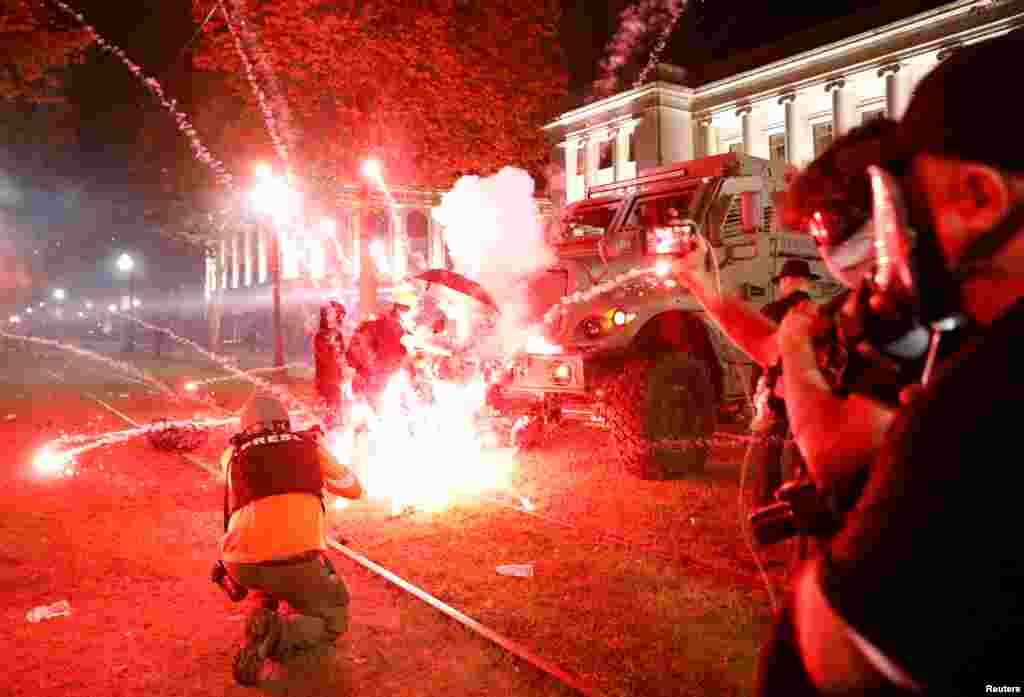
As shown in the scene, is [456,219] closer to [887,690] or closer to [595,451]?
[595,451]

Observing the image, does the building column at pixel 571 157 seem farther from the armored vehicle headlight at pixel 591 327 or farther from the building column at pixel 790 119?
the armored vehicle headlight at pixel 591 327

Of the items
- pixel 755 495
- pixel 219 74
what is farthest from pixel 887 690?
pixel 219 74

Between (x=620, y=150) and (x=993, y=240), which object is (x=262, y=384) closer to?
(x=993, y=240)

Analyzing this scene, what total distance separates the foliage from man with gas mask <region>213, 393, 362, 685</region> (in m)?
15.7

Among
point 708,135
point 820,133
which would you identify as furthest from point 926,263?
point 708,135

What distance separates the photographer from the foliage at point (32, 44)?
15.7 metres

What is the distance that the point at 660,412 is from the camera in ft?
26.6

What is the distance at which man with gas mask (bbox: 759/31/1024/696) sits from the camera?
100 cm

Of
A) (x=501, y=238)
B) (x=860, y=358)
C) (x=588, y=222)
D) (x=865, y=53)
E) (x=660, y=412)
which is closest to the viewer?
(x=860, y=358)

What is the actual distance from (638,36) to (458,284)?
33.5 meters

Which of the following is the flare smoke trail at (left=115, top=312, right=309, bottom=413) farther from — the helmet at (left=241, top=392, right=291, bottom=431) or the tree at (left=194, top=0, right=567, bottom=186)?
the tree at (left=194, top=0, right=567, bottom=186)

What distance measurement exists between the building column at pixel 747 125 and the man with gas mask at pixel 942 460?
39.7 metres

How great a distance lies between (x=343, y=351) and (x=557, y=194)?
3409 centimetres

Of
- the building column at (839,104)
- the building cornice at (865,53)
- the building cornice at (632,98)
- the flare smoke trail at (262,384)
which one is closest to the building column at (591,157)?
the building cornice at (632,98)
